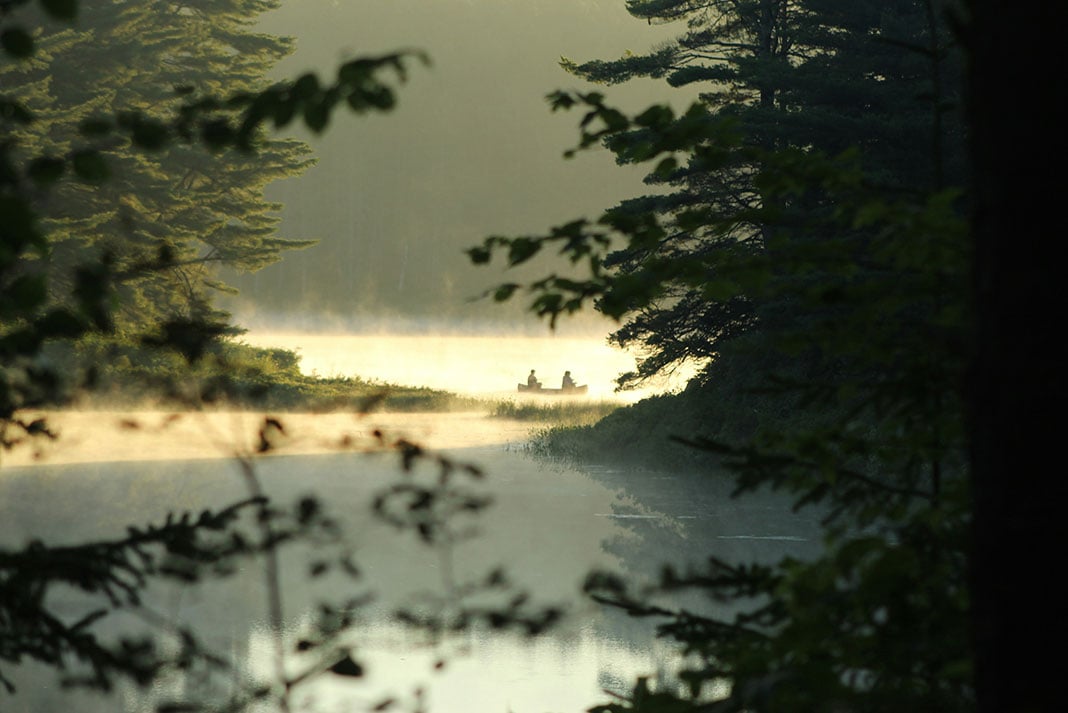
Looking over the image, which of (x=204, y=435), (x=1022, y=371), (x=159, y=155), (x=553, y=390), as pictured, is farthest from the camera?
(x=553, y=390)

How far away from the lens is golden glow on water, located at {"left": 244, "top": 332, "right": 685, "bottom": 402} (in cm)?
4016

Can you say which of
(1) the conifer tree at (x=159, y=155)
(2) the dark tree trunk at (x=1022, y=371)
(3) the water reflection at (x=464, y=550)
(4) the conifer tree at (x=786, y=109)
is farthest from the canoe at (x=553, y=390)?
(2) the dark tree trunk at (x=1022, y=371)

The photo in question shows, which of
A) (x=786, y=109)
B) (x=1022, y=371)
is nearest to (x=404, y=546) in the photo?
(x=786, y=109)

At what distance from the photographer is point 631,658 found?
1024 cm

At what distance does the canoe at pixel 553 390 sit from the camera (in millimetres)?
37469

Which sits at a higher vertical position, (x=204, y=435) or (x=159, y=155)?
(x=159, y=155)

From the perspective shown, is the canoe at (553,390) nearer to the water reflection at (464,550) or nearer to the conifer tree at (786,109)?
the water reflection at (464,550)

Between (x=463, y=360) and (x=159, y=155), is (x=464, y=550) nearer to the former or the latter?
(x=159, y=155)

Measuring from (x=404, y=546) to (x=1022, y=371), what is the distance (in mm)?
13017

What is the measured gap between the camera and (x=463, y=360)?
49281mm

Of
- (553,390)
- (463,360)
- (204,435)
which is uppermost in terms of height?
(463,360)

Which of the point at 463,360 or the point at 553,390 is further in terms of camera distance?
the point at 463,360

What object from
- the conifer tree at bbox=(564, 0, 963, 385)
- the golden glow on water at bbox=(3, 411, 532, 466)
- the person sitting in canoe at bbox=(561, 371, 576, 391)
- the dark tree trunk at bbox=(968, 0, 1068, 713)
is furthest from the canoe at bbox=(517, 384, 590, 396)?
the dark tree trunk at bbox=(968, 0, 1068, 713)

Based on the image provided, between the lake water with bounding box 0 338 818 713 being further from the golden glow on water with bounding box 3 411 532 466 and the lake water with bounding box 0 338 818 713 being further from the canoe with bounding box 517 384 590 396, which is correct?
the canoe with bounding box 517 384 590 396
